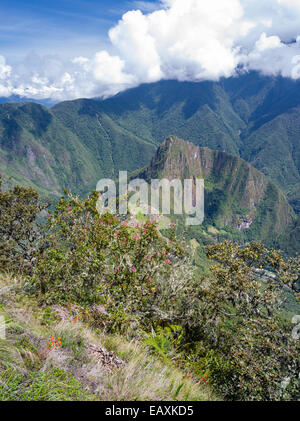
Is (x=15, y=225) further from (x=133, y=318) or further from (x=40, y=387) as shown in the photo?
(x=40, y=387)

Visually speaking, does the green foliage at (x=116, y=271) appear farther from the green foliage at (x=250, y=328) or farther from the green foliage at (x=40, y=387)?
the green foliage at (x=40, y=387)

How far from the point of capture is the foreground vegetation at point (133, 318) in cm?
462

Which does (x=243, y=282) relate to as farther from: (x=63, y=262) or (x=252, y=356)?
(x=63, y=262)

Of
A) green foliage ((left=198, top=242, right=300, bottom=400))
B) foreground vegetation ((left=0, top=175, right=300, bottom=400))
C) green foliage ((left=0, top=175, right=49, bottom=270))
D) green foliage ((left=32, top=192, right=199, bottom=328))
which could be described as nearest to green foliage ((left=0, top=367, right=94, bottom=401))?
foreground vegetation ((left=0, top=175, right=300, bottom=400))

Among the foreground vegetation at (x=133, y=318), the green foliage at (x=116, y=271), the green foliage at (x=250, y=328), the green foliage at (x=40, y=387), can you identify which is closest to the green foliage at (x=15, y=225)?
the foreground vegetation at (x=133, y=318)

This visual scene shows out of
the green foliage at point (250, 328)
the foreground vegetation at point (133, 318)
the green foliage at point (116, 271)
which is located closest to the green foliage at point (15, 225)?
the foreground vegetation at point (133, 318)

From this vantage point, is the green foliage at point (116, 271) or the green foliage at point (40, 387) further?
the green foliage at point (116, 271)

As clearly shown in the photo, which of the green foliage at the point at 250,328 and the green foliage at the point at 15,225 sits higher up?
the green foliage at the point at 15,225

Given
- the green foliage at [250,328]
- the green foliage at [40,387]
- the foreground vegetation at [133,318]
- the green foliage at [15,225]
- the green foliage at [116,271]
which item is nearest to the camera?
the green foliage at [40,387]

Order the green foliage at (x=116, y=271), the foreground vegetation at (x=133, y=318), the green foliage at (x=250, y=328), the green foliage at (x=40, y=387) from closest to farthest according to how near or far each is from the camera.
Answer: the green foliage at (x=40, y=387) → the foreground vegetation at (x=133, y=318) → the green foliage at (x=250, y=328) → the green foliage at (x=116, y=271)

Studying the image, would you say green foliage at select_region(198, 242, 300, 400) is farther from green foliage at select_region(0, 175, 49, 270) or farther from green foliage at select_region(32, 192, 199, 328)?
green foliage at select_region(0, 175, 49, 270)

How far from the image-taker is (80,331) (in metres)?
6.33

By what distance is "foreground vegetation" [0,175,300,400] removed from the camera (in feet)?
15.2

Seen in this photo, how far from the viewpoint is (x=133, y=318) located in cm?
918
